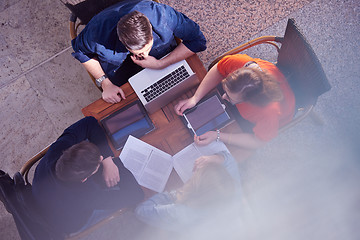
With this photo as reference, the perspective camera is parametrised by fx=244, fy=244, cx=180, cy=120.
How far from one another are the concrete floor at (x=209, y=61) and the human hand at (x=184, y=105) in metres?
0.89

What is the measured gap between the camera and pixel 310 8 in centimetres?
217

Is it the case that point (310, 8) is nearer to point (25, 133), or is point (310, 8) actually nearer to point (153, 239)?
point (153, 239)

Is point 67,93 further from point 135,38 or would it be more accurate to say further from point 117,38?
point 135,38

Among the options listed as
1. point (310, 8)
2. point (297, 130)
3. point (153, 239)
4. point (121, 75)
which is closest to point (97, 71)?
point (121, 75)

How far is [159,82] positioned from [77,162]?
0.62 meters

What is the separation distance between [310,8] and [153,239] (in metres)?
2.43

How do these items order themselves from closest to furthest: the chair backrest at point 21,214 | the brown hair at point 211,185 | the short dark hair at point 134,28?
the chair backrest at point 21,214
the short dark hair at point 134,28
the brown hair at point 211,185

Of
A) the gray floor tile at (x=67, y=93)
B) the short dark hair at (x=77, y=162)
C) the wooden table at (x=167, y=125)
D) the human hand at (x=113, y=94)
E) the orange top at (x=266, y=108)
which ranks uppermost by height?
the orange top at (x=266, y=108)

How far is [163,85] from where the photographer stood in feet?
4.58

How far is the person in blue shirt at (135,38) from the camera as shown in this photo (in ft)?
4.21

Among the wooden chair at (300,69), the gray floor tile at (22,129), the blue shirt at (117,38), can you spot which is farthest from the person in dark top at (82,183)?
the wooden chair at (300,69)

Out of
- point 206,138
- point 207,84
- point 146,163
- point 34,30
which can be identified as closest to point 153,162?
point 146,163

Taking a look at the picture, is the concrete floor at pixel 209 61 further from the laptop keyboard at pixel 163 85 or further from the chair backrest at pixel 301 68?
the laptop keyboard at pixel 163 85

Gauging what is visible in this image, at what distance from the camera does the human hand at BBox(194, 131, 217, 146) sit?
1414 millimetres
